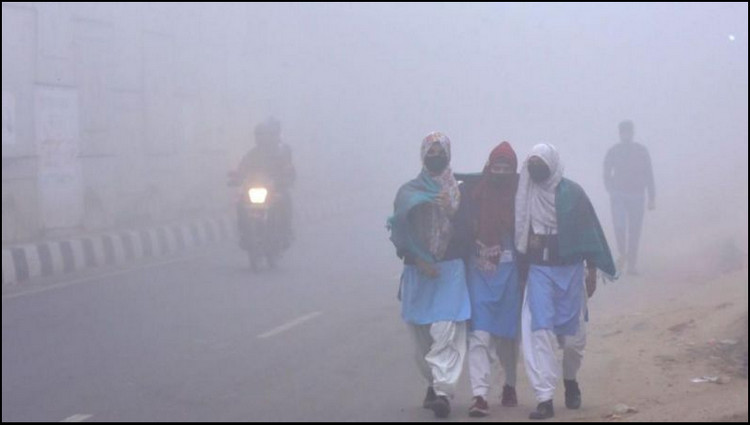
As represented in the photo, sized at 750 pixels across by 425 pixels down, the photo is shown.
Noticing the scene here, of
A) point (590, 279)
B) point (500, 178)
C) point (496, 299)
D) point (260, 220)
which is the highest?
point (500, 178)

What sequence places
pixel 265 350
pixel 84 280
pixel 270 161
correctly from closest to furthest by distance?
pixel 265 350 → pixel 270 161 → pixel 84 280

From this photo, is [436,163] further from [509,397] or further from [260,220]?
[260,220]

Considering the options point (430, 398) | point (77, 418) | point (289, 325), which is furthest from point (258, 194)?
point (430, 398)

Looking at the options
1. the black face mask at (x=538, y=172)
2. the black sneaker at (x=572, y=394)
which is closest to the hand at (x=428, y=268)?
the black face mask at (x=538, y=172)

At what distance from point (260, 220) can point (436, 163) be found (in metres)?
9.46

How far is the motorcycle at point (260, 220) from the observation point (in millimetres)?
16047

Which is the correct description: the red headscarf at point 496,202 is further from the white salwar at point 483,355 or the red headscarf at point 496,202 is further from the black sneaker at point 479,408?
the black sneaker at point 479,408

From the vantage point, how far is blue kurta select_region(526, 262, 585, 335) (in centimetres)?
685

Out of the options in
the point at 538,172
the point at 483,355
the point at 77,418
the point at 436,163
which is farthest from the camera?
the point at 77,418

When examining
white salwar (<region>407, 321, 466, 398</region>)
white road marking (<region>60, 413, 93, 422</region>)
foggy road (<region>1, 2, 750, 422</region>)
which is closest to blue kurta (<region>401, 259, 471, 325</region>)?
white salwar (<region>407, 321, 466, 398</region>)

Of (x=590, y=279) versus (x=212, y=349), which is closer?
(x=590, y=279)

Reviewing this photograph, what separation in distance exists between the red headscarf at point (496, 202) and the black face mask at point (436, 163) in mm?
223

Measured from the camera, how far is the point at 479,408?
7.12m

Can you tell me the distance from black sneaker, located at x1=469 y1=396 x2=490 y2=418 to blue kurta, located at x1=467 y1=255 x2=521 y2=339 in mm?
362
